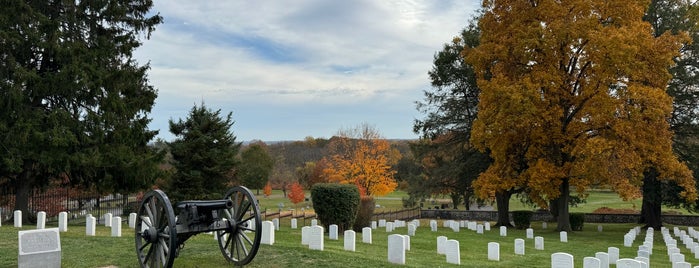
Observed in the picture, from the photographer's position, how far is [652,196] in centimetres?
2391

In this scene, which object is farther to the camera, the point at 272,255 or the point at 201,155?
the point at 201,155

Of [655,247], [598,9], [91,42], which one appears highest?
[598,9]

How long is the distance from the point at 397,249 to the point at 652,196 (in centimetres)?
2079

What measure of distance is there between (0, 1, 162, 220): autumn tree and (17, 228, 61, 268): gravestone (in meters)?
8.48

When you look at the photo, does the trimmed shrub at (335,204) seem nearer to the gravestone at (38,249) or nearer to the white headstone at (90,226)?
the white headstone at (90,226)

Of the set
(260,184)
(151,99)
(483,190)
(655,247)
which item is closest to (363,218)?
(483,190)

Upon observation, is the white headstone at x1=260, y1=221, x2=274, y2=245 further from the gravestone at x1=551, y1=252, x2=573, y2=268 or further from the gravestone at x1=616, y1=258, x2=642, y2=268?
the gravestone at x1=616, y1=258, x2=642, y2=268

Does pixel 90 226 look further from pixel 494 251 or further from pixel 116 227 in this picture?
pixel 494 251

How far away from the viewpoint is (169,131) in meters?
25.3

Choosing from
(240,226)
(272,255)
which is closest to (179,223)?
(240,226)

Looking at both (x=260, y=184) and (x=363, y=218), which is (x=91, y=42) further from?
(x=260, y=184)

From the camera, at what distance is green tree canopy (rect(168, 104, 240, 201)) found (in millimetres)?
23734

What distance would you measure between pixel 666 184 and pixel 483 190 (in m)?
11.3

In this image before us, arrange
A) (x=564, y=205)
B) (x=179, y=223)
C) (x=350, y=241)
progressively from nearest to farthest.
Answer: (x=179, y=223)
(x=350, y=241)
(x=564, y=205)
